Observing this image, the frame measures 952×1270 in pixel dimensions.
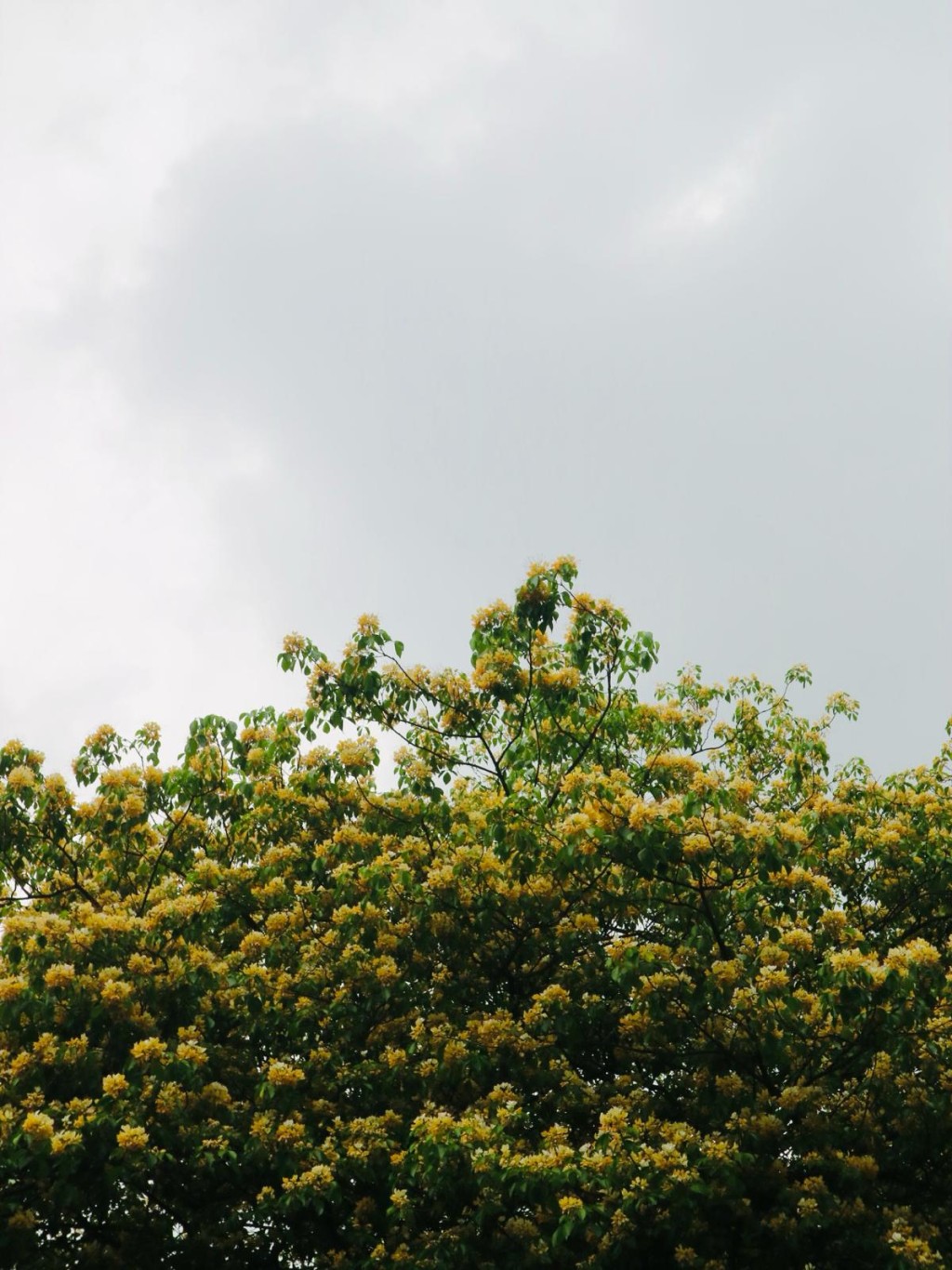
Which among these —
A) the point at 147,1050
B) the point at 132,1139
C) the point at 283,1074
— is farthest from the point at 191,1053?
the point at 132,1139

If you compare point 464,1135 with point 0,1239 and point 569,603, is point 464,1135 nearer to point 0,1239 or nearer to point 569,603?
point 0,1239

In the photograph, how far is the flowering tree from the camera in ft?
24.0

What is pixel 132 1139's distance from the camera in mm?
7121

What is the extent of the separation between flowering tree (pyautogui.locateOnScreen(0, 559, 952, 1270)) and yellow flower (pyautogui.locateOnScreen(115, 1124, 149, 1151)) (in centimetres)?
3

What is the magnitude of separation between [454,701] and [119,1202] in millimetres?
4775

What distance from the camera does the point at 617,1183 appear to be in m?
6.82

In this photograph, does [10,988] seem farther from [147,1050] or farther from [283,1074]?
[283,1074]

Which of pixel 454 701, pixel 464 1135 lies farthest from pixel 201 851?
pixel 464 1135

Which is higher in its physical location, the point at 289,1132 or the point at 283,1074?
the point at 283,1074

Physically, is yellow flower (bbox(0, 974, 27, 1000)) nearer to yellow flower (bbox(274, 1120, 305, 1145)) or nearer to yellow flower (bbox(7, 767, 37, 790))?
yellow flower (bbox(274, 1120, 305, 1145))

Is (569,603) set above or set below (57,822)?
above

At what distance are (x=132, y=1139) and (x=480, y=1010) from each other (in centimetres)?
294

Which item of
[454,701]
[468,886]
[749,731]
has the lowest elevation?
[468,886]

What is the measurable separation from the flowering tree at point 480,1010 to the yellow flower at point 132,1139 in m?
0.03
